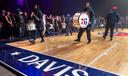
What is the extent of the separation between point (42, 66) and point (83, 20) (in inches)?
183

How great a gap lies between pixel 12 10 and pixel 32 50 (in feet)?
22.9

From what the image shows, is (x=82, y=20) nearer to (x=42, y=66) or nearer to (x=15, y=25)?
(x=15, y=25)

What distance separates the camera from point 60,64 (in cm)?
703

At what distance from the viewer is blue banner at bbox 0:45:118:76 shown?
6176 mm

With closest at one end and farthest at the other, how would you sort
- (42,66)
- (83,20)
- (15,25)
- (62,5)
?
1. (42,66)
2. (83,20)
3. (15,25)
4. (62,5)

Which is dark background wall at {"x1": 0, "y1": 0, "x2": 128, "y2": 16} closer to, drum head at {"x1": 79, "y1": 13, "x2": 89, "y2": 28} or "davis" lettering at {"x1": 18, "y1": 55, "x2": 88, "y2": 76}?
drum head at {"x1": 79, "y1": 13, "x2": 89, "y2": 28}

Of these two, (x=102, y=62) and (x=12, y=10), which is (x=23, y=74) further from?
(x=12, y=10)

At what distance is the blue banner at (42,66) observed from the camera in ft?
20.3

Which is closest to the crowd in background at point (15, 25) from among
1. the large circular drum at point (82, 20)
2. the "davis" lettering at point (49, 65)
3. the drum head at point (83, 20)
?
the large circular drum at point (82, 20)

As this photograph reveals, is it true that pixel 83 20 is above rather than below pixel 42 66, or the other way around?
above

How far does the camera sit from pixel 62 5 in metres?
20.3

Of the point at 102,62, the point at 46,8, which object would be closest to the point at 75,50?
the point at 102,62

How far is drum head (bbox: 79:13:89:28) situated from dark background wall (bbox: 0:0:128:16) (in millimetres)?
5895

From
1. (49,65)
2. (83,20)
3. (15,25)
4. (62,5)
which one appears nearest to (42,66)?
(49,65)
